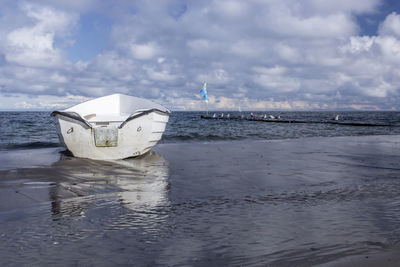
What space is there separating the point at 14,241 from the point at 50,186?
8.94 ft

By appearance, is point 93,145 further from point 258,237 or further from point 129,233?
point 258,237

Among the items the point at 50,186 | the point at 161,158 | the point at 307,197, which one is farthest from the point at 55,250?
the point at 161,158

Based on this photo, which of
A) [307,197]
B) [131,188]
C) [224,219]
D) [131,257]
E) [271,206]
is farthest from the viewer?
[131,188]

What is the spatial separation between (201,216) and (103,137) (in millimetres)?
5725

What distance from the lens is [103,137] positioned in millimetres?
8961

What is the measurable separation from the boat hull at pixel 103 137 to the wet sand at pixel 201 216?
1.61 metres

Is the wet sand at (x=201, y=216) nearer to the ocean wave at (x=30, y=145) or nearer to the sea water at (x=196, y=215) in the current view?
the sea water at (x=196, y=215)

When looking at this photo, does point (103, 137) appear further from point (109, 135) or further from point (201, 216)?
point (201, 216)

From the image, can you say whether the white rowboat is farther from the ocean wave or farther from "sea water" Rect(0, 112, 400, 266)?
the ocean wave

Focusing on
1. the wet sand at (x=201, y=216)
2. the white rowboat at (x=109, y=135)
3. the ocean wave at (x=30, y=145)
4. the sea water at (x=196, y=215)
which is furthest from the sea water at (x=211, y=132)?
the wet sand at (x=201, y=216)

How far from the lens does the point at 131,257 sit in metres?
2.85

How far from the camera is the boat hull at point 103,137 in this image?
8922 millimetres

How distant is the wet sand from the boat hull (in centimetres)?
161

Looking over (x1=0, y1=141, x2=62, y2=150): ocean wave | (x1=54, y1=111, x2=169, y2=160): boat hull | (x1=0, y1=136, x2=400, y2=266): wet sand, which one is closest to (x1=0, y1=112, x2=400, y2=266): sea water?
(x1=0, y1=136, x2=400, y2=266): wet sand
